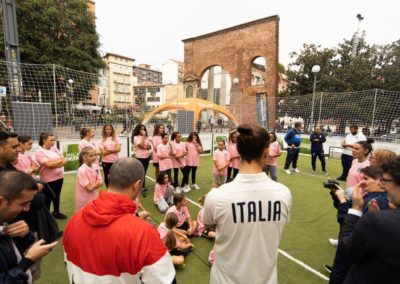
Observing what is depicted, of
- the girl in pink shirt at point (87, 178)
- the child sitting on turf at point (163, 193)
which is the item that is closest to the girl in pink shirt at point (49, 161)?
the girl in pink shirt at point (87, 178)

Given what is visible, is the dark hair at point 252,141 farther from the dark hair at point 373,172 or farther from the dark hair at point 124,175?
the dark hair at point 373,172

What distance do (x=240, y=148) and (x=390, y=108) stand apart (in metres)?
12.1

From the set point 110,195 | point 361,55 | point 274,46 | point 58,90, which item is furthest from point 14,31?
point 361,55

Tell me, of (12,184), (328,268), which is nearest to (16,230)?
(12,184)

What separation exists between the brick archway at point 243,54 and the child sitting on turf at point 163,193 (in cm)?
1113

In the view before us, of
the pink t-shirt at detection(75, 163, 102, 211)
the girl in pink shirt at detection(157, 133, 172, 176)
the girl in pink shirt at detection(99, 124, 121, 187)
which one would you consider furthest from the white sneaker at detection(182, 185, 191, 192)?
the pink t-shirt at detection(75, 163, 102, 211)

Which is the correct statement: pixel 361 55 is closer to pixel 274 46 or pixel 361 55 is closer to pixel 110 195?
pixel 274 46

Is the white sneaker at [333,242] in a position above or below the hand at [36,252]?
below

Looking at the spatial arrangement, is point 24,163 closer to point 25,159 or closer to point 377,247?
point 25,159

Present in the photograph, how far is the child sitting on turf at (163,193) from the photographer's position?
5.23 meters

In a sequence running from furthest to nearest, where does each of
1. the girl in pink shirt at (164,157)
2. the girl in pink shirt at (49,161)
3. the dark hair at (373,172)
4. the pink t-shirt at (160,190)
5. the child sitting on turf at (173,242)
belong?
1. the girl in pink shirt at (164,157)
2. the pink t-shirt at (160,190)
3. the girl in pink shirt at (49,161)
4. the child sitting on turf at (173,242)
5. the dark hair at (373,172)

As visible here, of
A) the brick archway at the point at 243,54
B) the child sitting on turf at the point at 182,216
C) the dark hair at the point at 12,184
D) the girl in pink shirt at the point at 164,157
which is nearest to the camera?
the dark hair at the point at 12,184

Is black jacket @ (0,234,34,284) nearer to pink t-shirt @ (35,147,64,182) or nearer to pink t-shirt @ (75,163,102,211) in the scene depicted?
pink t-shirt @ (75,163,102,211)

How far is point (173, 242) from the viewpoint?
3.45 m
